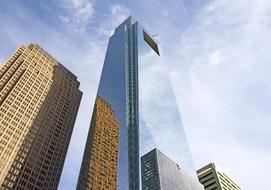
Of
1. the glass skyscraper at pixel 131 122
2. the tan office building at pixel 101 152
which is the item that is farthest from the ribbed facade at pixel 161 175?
the tan office building at pixel 101 152

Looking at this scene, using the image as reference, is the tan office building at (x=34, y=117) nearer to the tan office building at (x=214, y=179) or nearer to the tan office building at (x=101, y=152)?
the tan office building at (x=101, y=152)

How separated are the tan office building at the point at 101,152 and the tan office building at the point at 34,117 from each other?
819 inches

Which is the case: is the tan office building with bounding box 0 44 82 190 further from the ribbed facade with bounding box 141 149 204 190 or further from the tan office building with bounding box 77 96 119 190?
the ribbed facade with bounding box 141 149 204 190

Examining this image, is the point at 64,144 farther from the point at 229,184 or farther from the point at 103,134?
the point at 229,184

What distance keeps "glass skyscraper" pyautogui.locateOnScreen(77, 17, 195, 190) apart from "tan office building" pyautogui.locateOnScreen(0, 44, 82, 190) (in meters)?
20.9

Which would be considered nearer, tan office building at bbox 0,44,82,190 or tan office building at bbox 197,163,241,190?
tan office building at bbox 0,44,82,190

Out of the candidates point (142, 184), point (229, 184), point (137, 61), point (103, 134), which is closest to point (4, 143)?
point (103, 134)

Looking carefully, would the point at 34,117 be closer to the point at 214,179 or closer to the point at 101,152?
the point at 101,152

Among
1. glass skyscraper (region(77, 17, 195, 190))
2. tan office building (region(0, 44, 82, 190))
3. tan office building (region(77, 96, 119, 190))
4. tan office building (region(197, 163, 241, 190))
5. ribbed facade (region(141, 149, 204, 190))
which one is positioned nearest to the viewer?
ribbed facade (region(141, 149, 204, 190))

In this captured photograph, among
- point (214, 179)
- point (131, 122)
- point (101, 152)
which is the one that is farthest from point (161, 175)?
point (214, 179)

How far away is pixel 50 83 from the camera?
17912 cm

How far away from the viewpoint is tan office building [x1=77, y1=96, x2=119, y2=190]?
12550 centimetres

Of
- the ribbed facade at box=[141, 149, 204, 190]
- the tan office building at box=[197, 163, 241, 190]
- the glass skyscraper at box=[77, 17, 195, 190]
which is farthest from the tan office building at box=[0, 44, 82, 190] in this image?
the tan office building at box=[197, 163, 241, 190]

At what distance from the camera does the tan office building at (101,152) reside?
125500mm
